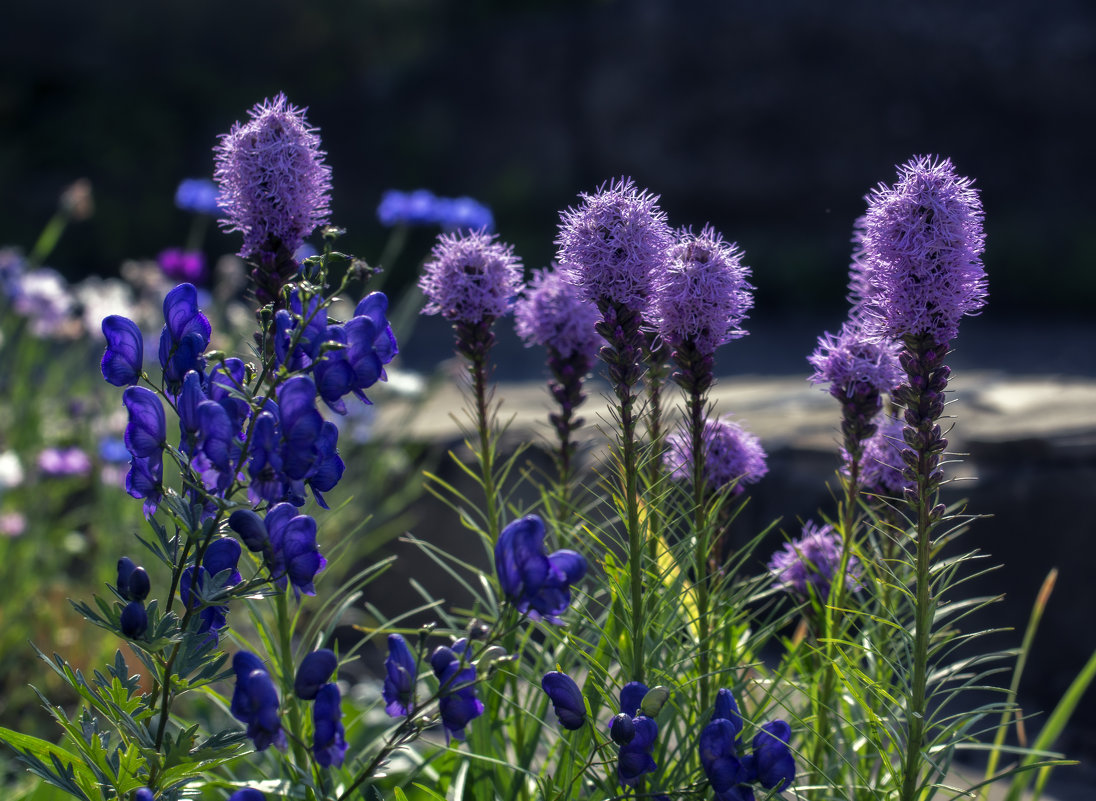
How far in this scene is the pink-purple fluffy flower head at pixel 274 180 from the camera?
1.56 metres

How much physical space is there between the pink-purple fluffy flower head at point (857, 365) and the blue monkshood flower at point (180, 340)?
103cm

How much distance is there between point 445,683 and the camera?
1221 mm

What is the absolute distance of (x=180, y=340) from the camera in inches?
54.2

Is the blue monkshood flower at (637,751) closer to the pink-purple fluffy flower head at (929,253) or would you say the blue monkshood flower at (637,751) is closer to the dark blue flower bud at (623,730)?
the dark blue flower bud at (623,730)

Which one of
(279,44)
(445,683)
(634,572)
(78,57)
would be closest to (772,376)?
(634,572)

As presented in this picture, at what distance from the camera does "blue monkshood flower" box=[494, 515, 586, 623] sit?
1228 mm

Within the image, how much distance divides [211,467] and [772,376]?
16.7ft

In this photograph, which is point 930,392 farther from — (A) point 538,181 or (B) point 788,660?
(A) point 538,181

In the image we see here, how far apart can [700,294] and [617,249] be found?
0.56 ft

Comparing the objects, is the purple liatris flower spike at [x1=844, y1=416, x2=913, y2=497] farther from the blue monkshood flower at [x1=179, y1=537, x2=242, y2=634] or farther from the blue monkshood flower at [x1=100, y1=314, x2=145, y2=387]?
the blue monkshood flower at [x1=100, y1=314, x2=145, y2=387]

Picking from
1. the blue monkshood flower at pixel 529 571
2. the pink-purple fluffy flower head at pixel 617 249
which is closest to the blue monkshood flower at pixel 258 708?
the blue monkshood flower at pixel 529 571

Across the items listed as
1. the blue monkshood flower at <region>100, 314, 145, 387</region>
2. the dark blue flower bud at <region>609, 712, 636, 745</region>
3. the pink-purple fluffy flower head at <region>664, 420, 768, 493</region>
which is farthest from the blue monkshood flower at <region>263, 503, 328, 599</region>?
the pink-purple fluffy flower head at <region>664, 420, 768, 493</region>

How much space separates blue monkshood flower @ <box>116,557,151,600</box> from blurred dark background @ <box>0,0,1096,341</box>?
8.44 metres

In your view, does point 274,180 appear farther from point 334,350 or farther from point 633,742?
point 633,742
